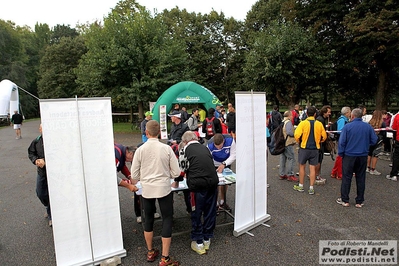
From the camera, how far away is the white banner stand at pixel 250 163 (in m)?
4.12

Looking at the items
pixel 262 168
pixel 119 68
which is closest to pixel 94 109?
pixel 262 168

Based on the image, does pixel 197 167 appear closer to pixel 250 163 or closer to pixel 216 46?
pixel 250 163

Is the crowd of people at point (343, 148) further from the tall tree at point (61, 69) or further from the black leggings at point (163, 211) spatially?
the tall tree at point (61, 69)

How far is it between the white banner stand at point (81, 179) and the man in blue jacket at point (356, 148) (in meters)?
4.16

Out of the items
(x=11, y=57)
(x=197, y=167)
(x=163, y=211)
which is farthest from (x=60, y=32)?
(x=163, y=211)

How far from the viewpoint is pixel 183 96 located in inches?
554

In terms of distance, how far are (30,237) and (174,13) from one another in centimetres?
3272

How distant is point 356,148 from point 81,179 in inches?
183

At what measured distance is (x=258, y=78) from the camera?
21.0 metres

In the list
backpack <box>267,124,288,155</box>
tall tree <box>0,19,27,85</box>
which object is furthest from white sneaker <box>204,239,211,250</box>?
tall tree <box>0,19,27,85</box>

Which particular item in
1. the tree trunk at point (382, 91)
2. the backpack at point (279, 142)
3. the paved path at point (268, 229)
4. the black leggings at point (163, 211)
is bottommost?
the paved path at point (268, 229)

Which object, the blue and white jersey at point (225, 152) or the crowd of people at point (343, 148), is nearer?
the blue and white jersey at point (225, 152)

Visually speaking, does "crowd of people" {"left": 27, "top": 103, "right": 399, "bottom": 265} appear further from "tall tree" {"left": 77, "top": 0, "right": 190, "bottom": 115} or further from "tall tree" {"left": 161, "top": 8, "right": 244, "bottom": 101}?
"tall tree" {"left": 161, "top": 8, "right": 244, "bottom": 101}

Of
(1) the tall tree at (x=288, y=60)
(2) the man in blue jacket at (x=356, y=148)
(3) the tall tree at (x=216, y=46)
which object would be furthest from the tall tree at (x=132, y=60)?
(2) the man in blue jacket at (x=356, y=148)
